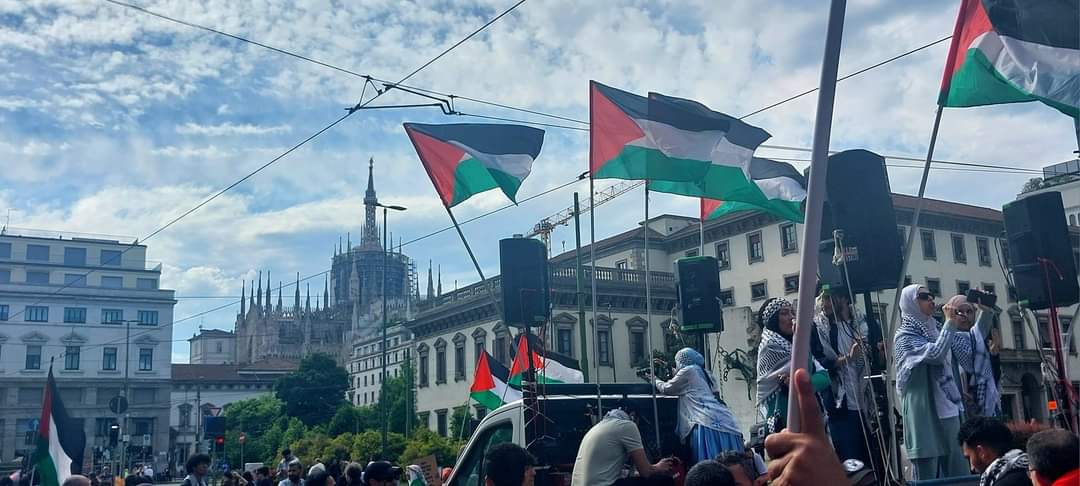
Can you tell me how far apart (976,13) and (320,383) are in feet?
232

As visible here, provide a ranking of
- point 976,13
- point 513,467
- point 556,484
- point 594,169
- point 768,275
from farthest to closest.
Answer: point 768,275
point 594,169
point 556,484
point 976,13
point 513,467

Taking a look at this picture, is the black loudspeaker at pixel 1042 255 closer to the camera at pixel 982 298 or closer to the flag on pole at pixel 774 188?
the camera at pixel 982 298

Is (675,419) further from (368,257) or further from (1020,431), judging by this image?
(368,257)

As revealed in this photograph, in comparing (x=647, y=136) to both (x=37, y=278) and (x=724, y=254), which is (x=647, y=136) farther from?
(x=37, y=278)

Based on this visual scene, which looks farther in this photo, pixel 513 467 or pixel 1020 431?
pixel 1020 431

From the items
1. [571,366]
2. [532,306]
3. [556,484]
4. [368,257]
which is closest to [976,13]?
[556,484]

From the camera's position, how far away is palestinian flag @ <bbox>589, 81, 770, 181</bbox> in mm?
8695

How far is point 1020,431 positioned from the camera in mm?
6184

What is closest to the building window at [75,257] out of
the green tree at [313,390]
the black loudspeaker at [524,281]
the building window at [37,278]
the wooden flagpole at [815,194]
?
the building window at [37,278]

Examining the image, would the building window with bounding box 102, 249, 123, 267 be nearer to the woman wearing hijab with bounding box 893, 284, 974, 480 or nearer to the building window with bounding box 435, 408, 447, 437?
the building window with bounding box 435, 408, 447, 437

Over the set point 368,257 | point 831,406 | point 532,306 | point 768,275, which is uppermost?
point 368,257

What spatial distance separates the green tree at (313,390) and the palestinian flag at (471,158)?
64394 millimetres

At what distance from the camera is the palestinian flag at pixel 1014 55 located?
18.3 feet

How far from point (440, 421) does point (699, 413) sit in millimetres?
54760
